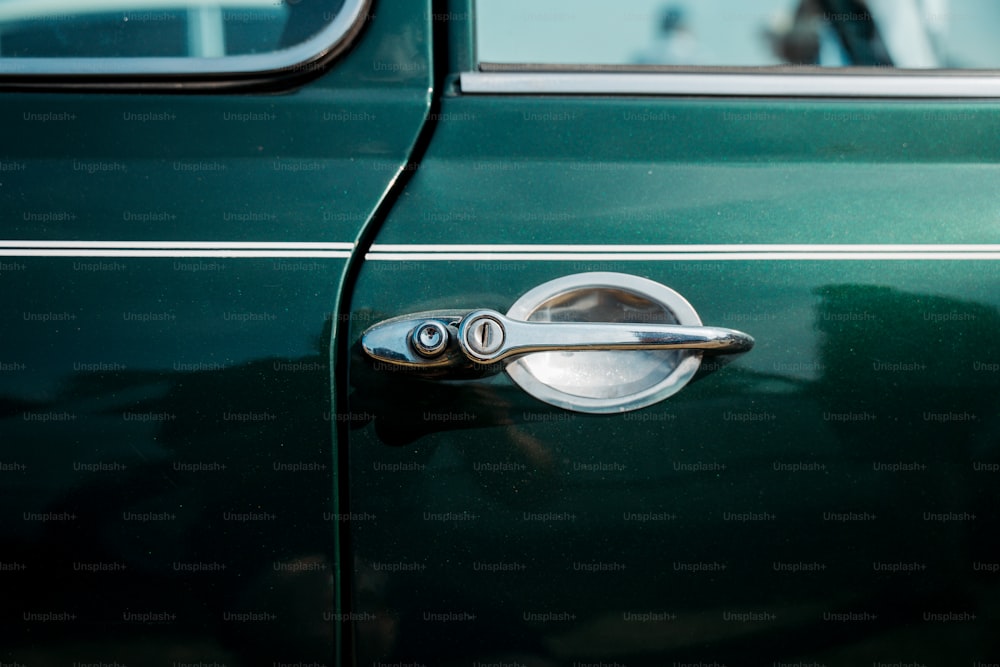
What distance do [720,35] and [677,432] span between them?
0.63m

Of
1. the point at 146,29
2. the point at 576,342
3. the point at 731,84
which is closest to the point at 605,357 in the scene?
the point at 576,342

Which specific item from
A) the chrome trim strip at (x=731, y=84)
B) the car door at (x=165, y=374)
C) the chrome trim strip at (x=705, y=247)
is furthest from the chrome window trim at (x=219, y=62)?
the chrome trim strip at (x=705, y=247)

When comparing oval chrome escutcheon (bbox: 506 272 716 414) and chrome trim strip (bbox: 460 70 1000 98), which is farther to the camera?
chrome trim strip (bbox: 460 70 1000 98)

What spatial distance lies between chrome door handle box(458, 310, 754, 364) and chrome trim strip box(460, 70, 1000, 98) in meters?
0.38

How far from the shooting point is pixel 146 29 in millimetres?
1159

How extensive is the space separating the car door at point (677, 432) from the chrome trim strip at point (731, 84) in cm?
13

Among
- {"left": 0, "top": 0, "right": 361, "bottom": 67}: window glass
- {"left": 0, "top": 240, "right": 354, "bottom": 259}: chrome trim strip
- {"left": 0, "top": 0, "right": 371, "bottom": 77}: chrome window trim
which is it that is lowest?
{"left": 0, "top": 240, "right": 354, "bottom": 259}: chrome trim strip

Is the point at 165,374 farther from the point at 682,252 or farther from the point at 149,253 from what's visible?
the point at 682,252

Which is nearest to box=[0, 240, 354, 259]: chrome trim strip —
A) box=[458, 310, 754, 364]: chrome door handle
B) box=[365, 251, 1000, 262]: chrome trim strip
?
box=[365, 251, 1000, 262]: chrome trim strip

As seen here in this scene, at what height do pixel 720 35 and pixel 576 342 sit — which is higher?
pixel 720 35

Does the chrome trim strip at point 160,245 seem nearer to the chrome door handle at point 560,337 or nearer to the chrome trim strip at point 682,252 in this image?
the chrome trim strip at point 682,252

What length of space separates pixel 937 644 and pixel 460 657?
0.69 meters

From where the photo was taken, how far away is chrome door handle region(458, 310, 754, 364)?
1028mm

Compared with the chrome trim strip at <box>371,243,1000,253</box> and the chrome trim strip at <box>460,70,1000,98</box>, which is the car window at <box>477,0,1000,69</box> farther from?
the chrome trim strip at <box>371,243,1000,253</box>
